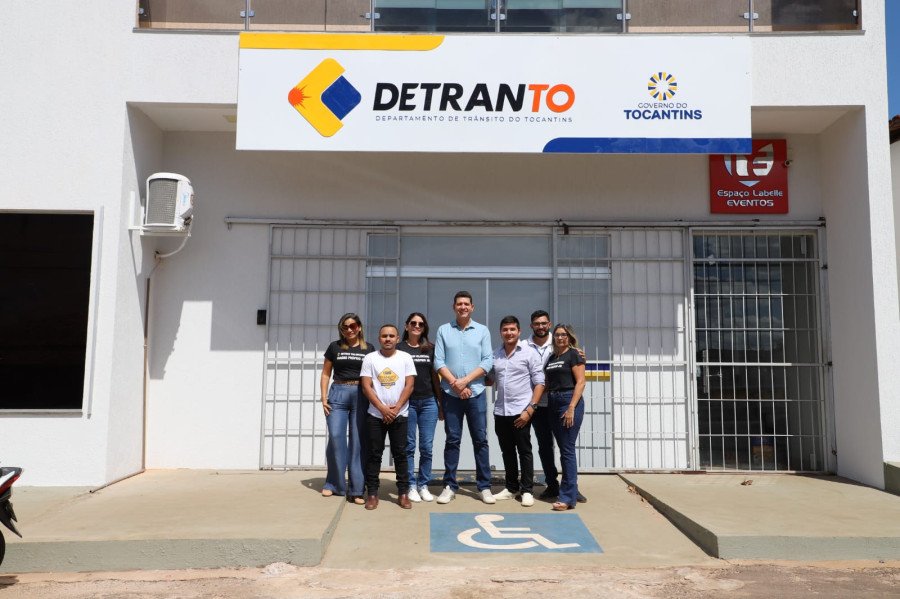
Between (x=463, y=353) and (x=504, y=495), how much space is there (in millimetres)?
1315

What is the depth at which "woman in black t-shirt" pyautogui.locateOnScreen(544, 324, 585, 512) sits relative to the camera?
19.1 feet

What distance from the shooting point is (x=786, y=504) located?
588cm

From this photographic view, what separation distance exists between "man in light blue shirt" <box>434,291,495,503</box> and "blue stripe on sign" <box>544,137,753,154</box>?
6.00 feet

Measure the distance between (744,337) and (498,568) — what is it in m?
4.23

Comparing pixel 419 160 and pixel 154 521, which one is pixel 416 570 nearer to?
→ pixel 154 521

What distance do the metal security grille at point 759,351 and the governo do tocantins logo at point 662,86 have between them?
1650 millimetres

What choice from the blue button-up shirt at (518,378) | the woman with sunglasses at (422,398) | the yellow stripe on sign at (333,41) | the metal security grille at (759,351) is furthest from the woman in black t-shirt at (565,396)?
the yellow stripe on sign at (333,41)

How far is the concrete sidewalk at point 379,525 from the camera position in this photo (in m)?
4.71

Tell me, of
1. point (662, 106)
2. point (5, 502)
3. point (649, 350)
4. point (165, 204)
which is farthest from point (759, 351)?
point (5, 502)

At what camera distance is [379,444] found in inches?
227

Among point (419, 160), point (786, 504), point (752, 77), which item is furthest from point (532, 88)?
point (786, 504)

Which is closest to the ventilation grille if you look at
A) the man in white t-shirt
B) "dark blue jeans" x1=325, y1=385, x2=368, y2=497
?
"dark blue jeans" x1=325, y1=385, x2=368, y2=497

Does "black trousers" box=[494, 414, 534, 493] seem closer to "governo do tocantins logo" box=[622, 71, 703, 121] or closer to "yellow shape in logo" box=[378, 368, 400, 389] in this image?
"yellow shape in logo" box=[378, 368, 400, 389]

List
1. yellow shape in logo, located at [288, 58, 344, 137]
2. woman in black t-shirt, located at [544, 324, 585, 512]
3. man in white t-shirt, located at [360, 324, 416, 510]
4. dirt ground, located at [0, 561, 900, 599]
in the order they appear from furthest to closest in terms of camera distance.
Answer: yellow shape in logo, located at [288, 58, 344, 137] → woman in black t-shirt, located at [544, 324, 585, 512] → man in white t-shirt, located at [360, 324, 416, 510] → dirt ground, located at [0, 561, 900, 599]
